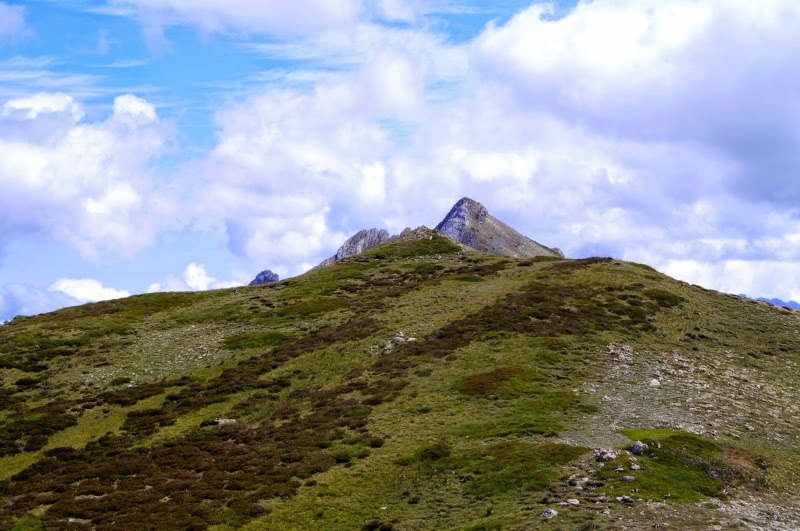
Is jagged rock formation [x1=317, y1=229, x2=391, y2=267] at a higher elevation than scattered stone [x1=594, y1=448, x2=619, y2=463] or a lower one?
higher

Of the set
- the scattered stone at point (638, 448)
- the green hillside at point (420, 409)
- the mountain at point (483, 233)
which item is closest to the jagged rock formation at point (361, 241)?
the mountain at point (483, 233)

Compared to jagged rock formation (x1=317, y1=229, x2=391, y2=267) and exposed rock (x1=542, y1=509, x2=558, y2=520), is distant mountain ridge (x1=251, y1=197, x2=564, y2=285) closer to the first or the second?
jagged rock formation (x1=317, y1=229, x2=391, y2=267)

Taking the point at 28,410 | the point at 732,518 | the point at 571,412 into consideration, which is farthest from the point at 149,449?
the point at 732,518

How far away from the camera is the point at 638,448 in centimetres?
3359

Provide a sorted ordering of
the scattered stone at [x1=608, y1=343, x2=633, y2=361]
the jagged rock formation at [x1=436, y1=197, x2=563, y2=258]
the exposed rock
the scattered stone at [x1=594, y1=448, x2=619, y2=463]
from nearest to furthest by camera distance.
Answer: the exposed rock < the scattered stone at [x1=594, y1=448, x2=619, y2=463] < the scattered stone at [x1=608, y1=343, x2=633, y2=361] < the jagged rock formation at [x1=436, y1=197, x2=563, y2=258]

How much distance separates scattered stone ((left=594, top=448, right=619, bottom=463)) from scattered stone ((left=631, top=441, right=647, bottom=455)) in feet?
3.70

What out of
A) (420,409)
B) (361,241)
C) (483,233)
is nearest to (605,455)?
(420,409)

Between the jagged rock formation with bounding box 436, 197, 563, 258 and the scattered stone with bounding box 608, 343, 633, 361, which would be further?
the jagged rock formation with bounding box 436, 197, 563, 258

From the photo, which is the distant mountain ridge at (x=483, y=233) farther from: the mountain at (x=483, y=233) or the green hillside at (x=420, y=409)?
the green hillside at (x=420, y=409)

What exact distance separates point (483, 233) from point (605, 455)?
130 meters

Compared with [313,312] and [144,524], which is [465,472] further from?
[313,312]

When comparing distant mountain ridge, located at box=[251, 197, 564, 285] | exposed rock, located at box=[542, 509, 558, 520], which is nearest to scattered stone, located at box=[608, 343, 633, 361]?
exposed rock, located at box=[542, 509, 558, 520]

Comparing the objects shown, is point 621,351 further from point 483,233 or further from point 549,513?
point 483,233

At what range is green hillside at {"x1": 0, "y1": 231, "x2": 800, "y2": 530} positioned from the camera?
31.8 m
